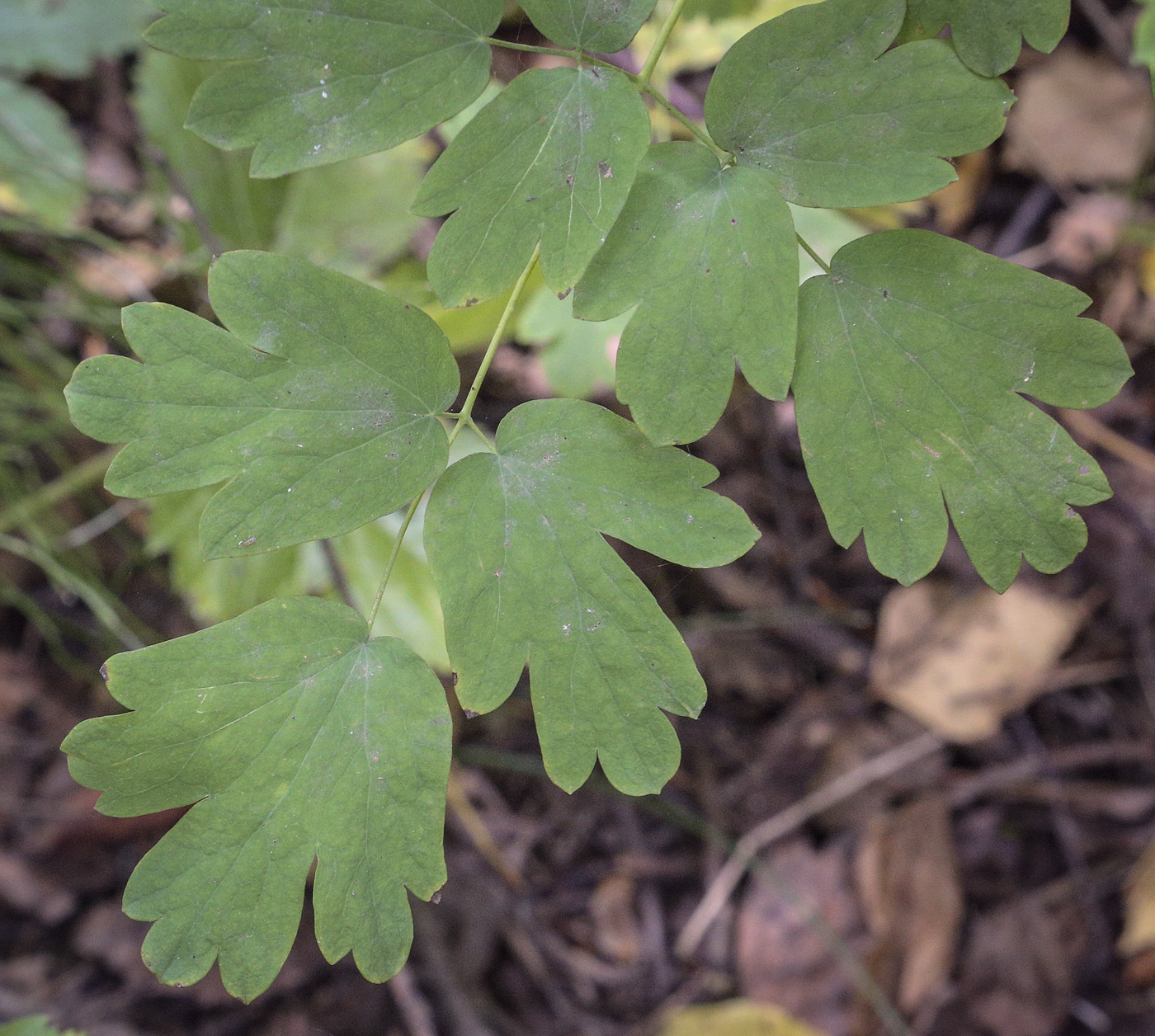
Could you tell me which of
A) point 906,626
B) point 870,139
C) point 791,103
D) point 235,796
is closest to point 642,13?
point 791,103

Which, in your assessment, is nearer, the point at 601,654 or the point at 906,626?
the point at 601,654

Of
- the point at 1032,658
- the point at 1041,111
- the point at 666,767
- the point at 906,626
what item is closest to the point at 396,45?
the point at 666,767

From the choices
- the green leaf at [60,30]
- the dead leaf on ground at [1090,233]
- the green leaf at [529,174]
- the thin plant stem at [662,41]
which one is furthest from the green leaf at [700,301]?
the green leaf at [60,30]

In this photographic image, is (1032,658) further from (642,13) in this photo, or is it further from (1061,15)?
(642,13)

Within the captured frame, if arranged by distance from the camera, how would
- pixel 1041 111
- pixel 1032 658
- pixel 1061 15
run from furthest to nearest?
pixel 1041 111 < pixel 1032 658 < pixel 1061 15

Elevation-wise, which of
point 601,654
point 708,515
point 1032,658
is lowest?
point 1032,658

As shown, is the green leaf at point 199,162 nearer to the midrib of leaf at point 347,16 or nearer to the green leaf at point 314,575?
the green leaf at point 314,575

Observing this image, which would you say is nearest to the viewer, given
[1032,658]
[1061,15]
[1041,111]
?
[1061,15]

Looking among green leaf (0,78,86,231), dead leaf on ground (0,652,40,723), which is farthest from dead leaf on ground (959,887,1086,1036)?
green leaf (0,78,86,231)

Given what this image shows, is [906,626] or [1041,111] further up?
[1041,111]
